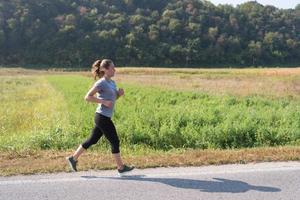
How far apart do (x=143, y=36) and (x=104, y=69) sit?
9379 cm

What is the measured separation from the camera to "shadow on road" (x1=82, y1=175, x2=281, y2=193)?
561cm

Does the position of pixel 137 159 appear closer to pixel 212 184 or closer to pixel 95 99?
pixel 95 99

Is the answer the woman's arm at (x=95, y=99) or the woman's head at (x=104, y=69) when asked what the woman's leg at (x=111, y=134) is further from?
the woman's head at (x=104, y=69)

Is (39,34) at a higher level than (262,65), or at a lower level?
higher

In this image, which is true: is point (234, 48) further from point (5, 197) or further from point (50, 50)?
point (5, 197)

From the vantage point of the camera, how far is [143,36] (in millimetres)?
99062

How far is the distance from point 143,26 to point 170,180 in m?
96.3

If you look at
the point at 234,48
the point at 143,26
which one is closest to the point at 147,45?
the point at 143,26

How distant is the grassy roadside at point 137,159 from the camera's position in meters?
6.76

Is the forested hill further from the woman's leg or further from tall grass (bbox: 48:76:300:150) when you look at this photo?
the woman's leg

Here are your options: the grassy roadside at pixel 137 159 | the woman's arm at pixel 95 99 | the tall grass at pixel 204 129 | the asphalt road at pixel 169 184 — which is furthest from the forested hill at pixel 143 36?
the woman's arm at pixel 95 99

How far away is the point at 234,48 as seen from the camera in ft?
306

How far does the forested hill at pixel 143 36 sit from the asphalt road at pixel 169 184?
86.8 metres

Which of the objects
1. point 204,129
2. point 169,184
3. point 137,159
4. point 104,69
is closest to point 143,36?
point 204,129
